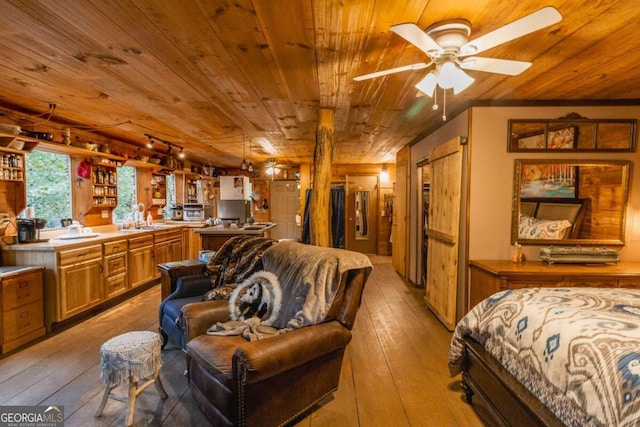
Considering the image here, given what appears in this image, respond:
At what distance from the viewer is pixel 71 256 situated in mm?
3275

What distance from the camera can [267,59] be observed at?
2.11 meters

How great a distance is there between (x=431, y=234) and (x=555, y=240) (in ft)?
4.07

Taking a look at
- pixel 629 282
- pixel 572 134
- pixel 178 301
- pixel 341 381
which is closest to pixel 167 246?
pixel 178 301

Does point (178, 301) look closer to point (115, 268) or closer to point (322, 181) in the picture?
point (322, 181)

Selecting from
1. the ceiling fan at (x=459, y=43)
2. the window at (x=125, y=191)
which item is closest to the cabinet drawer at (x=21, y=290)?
the window at (x=125, y=191)

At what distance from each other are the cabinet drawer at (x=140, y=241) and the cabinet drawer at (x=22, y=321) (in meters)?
1.35

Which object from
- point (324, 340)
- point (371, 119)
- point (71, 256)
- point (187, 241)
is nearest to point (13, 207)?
point (71, 256)

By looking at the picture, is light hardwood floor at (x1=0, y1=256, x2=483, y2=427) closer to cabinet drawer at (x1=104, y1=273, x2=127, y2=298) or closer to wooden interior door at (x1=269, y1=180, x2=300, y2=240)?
cabinet drawer at (x1=104, y1=273, x2=127, y2=298)

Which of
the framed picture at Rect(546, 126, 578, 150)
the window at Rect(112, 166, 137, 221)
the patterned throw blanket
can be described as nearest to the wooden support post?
the patterned throw blanket

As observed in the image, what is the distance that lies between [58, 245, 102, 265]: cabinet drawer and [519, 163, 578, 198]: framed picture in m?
4.65

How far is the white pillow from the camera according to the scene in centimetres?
297

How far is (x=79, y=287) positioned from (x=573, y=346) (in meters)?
4.27

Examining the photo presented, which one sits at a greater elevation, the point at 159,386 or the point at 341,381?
the point at 159,386

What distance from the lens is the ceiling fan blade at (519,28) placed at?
4.13 ft
